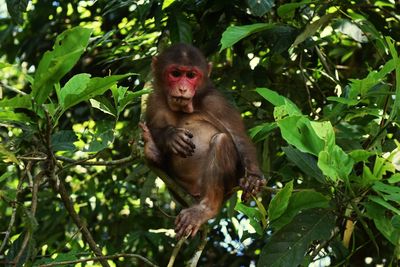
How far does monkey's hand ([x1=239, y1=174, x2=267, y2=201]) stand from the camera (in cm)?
508

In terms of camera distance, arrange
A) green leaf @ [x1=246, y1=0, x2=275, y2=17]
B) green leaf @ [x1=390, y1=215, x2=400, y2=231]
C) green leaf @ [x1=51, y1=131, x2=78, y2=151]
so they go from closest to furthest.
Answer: green leaf @ [x1=390, y1=215, x2=400, y2=231]
green leaf @ [x1=51, y1=131, x2=78, y2=151]
green leaf @ [x1=246, y1=0, x2=275, y2=17]

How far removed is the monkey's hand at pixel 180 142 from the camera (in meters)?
5.42

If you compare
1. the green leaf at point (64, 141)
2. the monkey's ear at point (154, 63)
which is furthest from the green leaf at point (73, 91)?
the monkey's ear at point (154, 63)

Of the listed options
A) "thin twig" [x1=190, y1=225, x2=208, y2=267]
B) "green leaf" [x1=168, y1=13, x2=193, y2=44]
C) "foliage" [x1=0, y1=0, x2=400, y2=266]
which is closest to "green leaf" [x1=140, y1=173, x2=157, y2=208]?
"foliage" [x1=0, y1=0, x2=400, y2=266]

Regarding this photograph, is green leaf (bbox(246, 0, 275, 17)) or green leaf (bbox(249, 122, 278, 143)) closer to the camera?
green leaf (bbox(249, 122, 278, 143))

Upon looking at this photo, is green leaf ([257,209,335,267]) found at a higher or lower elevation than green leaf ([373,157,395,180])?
lower

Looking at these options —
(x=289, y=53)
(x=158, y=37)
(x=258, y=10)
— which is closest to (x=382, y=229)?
(x=258, y=10)

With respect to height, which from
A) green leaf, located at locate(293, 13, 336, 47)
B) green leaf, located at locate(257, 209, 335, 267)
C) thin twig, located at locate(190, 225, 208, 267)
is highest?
green leaf, located at locate(293, 13, 336, 47)

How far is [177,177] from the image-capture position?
5824 mm

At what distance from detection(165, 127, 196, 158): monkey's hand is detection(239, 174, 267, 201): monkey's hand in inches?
18.6

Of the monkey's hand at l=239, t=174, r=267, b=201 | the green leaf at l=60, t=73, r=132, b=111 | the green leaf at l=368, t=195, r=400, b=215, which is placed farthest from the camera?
the monkey's hand at l=239, t=174, r=267, b=201

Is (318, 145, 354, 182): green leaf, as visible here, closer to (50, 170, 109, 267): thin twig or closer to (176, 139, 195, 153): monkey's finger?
(50, 170, 109, 267): thin twig

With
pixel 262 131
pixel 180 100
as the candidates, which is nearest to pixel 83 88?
pixel 262 131

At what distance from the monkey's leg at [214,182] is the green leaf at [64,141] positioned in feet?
2.86
